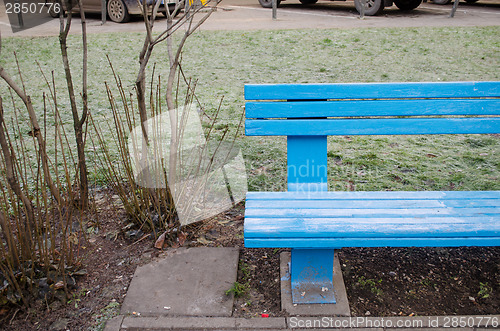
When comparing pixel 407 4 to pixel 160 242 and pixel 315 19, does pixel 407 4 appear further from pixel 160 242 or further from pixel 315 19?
pixel 160 242

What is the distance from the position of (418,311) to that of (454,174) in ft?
5.54

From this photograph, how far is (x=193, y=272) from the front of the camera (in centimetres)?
257

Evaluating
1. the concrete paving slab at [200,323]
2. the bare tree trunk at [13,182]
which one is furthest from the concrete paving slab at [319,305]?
the bare tree trunk at [13,182]

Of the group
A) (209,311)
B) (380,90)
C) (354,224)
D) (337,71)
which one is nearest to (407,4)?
(337,71)

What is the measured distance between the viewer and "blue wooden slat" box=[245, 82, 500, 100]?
2420 mm

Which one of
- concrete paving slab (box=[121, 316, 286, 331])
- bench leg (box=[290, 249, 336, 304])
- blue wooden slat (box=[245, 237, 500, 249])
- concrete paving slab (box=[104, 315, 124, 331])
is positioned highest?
blue wooden slat (box=[245, 237, 500, 249])

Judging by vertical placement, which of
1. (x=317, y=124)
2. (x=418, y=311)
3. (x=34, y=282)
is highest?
(x=317, y=124)

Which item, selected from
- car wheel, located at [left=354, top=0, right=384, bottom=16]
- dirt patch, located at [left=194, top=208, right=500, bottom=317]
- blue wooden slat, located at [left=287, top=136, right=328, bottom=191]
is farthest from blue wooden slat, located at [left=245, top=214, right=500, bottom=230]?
car wheel, located at [left=354, top=0, right=384, bottom=16]

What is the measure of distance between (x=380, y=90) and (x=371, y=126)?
0.20m

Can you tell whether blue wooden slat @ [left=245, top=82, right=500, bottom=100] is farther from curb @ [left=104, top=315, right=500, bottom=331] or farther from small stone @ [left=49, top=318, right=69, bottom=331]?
small stone @ [left=49, top=318, right=69, bottom=331]

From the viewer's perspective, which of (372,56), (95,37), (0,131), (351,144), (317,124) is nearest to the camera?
(0,131)

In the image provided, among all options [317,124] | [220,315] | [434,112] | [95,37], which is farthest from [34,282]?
[95,37]

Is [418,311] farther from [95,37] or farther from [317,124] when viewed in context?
[95,37]

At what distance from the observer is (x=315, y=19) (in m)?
11.2
